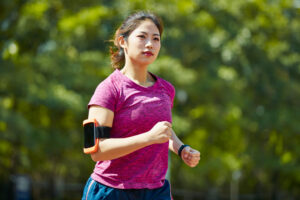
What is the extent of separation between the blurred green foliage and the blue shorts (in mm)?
14400

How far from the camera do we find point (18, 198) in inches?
775

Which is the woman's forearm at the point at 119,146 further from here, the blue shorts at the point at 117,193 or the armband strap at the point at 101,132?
the blue shorts at the point at 117,193

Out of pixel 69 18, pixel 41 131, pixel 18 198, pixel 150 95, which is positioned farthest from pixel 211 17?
pixel 150 95

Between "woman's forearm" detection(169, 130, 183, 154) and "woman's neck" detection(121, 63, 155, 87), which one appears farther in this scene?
"woman's forearm" detection(169, 130, 183, 154)

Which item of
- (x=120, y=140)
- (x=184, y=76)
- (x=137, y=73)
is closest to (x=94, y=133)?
(x=120, y=140)

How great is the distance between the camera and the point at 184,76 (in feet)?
67.6

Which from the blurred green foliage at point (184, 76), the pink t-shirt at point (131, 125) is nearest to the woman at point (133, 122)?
the pink t-shirt at point (131, 125)

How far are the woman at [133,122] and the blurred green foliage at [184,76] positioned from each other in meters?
14.4

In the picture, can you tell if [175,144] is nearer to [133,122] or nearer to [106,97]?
[133,122]

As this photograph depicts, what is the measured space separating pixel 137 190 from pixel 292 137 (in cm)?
2490

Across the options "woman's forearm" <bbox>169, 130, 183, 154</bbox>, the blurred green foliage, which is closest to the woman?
"woman's forearm" <bbox>169, 130, 183, 154</bbox>

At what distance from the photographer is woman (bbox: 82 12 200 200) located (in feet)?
9.17

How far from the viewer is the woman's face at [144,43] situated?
2.98 meters

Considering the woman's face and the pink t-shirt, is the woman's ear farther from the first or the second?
the pink t-shirt
